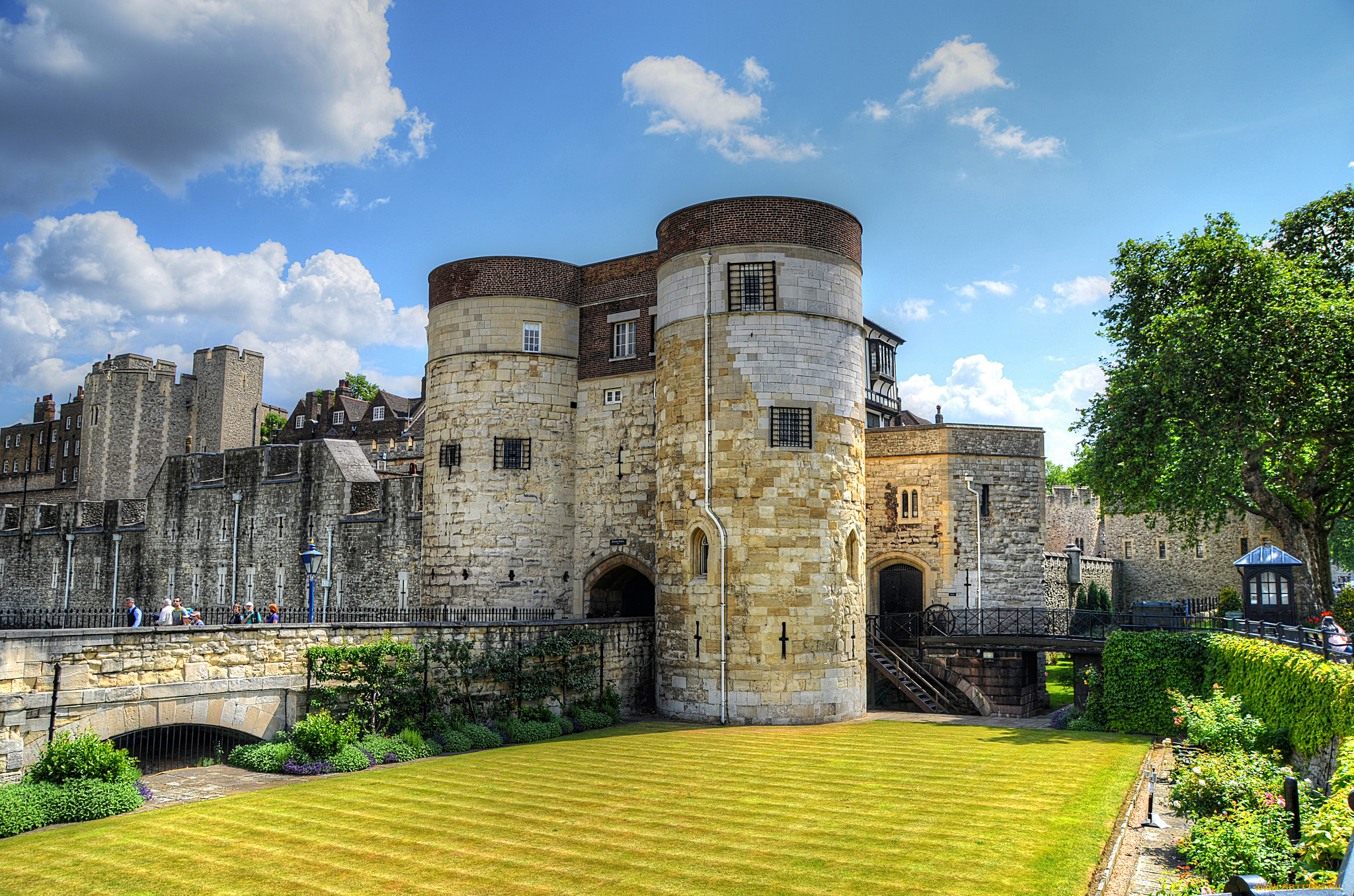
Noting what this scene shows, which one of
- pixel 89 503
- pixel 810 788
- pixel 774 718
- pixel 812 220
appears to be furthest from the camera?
pixel 89 503

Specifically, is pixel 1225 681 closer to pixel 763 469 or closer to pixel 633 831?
pixel 763 469

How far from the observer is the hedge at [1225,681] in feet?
40.6

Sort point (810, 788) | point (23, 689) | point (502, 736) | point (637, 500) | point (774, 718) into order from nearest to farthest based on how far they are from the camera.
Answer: point (23, 689) → point (810, 788) → point (502, 736) → point (774, 718) → point (637, 500)

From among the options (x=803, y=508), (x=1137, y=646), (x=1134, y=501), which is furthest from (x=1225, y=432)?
(x=803, y=508)

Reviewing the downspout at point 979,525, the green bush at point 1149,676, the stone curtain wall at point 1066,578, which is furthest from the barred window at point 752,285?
the stone curtain wall at point 1066,578

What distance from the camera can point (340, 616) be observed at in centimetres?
2527

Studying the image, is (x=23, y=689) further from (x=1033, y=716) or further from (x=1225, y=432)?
(x=1225, y=432)

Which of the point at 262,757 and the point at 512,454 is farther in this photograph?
the point at 512,454

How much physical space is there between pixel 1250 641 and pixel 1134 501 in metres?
10.8

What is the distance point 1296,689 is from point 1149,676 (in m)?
7.29

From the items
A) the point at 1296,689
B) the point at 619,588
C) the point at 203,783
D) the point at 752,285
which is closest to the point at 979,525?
the point at 619,588

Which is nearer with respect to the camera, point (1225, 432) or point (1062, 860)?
point (1062, 860)

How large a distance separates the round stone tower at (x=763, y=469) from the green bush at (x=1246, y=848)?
1288 centimetres

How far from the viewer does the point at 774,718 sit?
2212 cm
